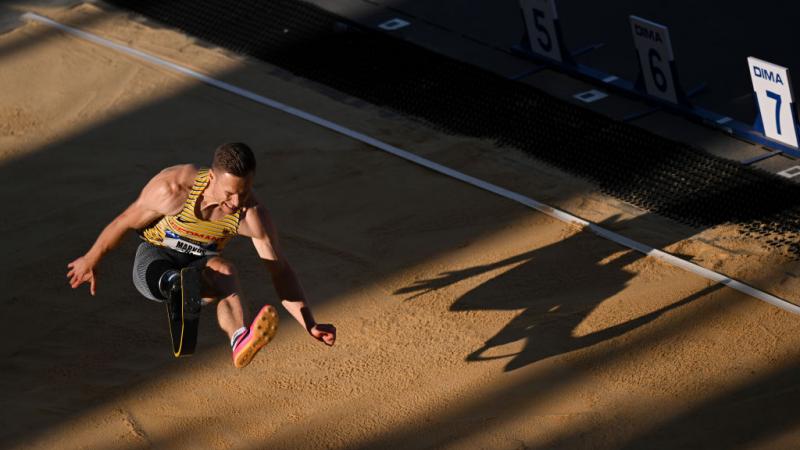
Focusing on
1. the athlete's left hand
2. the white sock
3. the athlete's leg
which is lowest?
the athlete's left hand

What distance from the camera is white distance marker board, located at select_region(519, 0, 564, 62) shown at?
1208cm

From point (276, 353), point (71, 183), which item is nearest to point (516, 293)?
point (276, 353)

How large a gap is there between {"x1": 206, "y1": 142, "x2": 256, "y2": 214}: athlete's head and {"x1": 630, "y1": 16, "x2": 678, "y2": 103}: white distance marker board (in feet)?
16.0

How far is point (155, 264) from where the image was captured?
803cm

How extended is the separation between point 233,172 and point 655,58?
5196mm

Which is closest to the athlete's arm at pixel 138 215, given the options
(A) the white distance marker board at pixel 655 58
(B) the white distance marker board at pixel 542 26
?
Answer: (A) the white distance marker board at pixel 655 58

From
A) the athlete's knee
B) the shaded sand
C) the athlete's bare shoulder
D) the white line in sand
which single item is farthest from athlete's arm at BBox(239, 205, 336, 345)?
the white line in sand

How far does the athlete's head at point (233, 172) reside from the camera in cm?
728

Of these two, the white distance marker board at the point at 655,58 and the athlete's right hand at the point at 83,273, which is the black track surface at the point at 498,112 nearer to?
the white distance marker board at the point at 655,58

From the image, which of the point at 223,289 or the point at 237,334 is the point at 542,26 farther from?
the point at 237,334

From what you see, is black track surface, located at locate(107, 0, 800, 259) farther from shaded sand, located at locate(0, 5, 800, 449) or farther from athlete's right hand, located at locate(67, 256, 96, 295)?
athlete's right hand, located at locate(67, 256, 96, 295)

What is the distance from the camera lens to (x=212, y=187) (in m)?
7.64

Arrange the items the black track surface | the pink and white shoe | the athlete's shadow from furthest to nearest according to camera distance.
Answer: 1. the black track surface
2. the athlete's shadow
3. the pink and white shoe

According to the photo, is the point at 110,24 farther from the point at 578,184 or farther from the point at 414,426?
the point at 414,426
